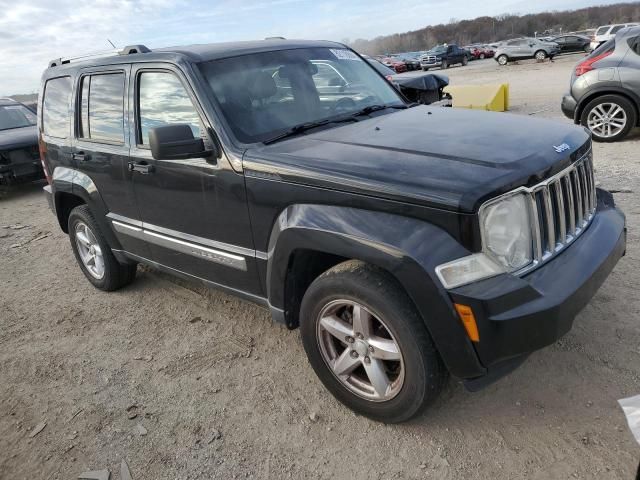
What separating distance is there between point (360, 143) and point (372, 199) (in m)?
0.55

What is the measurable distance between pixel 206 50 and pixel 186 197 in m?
1.00

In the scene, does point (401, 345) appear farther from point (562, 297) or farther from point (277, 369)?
point (277, 369)

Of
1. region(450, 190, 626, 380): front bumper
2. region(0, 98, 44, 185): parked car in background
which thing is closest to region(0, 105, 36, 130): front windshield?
region(0, 98, 44, 185): parked car in background

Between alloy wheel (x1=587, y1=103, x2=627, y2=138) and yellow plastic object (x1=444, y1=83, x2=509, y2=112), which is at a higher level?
yellow plastic object (x1=444, y1=83, x2=509, y2=112)

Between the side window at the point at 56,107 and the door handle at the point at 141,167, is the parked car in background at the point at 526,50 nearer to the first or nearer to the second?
the side window at the point at 56,107

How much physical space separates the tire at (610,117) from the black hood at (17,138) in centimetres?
941

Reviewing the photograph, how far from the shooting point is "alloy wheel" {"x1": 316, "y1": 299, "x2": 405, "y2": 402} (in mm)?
2584

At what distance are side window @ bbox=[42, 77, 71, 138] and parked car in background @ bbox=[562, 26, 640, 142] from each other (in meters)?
7.24

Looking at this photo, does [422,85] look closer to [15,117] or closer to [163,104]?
[163,104]

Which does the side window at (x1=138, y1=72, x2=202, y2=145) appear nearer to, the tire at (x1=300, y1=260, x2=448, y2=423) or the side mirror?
the side mirror

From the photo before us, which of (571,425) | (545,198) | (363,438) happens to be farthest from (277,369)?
(545,198)

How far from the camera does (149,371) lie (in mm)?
3555

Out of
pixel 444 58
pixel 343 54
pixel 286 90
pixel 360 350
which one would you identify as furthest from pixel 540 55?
pixel 360 350

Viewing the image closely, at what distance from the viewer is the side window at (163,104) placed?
3232 mm
